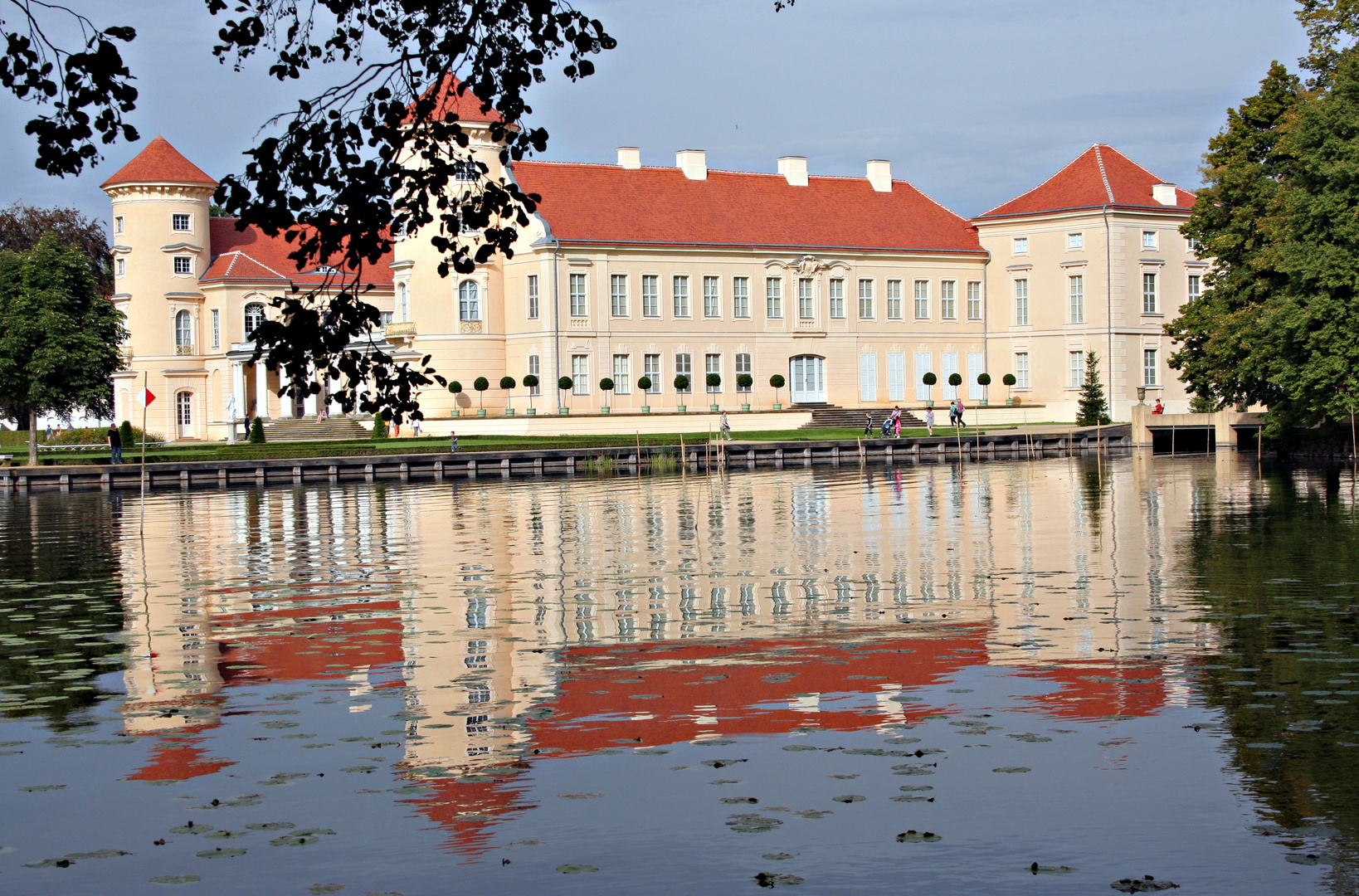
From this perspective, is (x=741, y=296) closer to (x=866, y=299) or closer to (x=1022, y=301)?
(x=866, y=299)

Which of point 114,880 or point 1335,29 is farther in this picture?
point 1335,29

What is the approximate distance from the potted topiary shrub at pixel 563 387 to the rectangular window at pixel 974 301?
71.3ft

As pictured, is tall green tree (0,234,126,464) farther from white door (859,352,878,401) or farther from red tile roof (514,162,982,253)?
white door (859,352,878,401)

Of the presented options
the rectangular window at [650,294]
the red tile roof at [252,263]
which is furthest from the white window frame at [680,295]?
the red tile roof at [252,263]

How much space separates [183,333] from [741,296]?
27556 mm

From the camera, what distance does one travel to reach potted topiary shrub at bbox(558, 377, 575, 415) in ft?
214

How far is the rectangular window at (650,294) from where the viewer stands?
2741 inches

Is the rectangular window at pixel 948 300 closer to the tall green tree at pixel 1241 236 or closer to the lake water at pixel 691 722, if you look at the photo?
the tall green tree at pixel 1241 236

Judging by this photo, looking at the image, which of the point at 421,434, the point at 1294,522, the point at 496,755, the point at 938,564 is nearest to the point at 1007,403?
the point at 421,434

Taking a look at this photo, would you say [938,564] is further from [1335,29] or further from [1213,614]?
[1335,29]

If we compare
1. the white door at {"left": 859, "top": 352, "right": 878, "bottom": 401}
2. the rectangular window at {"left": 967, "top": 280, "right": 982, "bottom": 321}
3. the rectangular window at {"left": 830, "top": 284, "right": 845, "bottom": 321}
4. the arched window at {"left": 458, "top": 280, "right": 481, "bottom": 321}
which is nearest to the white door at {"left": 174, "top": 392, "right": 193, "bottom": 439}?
the arched window at {"left": 458, "top": 280, "right": 481, "bottom": 321}

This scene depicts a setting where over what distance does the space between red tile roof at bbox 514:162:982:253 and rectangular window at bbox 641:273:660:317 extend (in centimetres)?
162

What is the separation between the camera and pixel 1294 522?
26.2 metres

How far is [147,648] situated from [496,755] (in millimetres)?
6115
